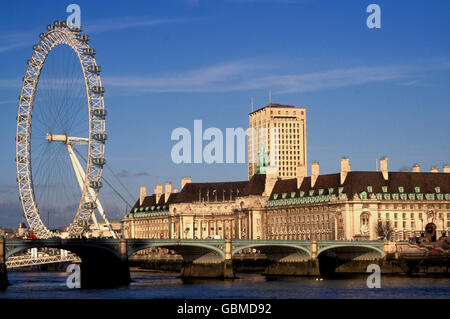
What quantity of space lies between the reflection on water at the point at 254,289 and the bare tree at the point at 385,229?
3120 centimetres

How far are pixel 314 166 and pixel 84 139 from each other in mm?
53799

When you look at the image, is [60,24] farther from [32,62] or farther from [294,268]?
[294,268]

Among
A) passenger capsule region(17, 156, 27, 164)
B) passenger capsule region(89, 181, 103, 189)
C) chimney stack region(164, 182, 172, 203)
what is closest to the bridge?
passenger capsule region(89, 181, 103, 189)

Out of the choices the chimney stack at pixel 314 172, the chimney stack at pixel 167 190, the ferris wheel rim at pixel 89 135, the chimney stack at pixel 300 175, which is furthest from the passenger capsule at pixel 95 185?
the chimney stack at pixel 167 190

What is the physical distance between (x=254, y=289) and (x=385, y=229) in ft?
171

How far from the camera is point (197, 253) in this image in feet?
377

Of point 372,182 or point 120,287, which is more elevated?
point 372,182

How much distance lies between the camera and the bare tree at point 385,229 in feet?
452

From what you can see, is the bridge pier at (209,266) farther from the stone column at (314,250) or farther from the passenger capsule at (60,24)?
the passenger capsule at (60,24)

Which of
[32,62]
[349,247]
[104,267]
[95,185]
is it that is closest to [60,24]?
[32,62]

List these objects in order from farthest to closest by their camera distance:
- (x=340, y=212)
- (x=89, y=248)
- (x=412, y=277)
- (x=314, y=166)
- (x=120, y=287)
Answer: (x=314, y=166) → (x=340, y=212) → (x=412, y=277) → (x=89, y=248) → (x=120, y=287)

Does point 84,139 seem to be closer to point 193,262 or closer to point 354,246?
point 193,262
